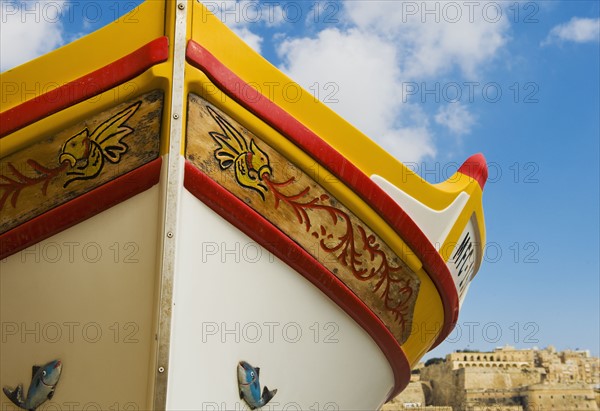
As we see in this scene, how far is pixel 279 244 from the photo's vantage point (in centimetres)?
397

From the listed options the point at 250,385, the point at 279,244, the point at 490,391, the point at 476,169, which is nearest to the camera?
→ the point at 250,385

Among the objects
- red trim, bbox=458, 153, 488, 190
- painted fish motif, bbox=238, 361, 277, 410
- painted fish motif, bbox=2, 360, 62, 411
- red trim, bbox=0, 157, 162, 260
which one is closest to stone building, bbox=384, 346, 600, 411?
red trim, bbox=458, 153, 488, 190

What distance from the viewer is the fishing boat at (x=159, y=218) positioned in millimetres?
3654

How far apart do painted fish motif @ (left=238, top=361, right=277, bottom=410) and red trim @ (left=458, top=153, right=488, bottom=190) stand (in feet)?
8.65

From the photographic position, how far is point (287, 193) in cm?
397

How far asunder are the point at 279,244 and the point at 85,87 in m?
1.37

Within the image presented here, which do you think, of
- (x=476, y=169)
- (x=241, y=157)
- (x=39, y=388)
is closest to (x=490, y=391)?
(x=476, y=169)

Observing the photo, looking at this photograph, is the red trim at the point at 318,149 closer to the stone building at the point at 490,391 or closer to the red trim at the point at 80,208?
the red trim at the point at 80,208

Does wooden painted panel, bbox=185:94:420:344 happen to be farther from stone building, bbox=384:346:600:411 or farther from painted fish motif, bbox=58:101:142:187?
stone building, bbox=384:346:600:411

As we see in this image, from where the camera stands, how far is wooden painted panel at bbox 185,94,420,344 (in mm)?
3766

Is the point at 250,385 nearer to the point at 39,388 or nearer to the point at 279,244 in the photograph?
the point at 279,244

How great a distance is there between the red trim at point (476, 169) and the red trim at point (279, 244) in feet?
5.49

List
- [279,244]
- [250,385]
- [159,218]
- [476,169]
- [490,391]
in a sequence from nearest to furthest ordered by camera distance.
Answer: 1. [159,218]
2. [250,385]
3. [279,244]
4. [476,169]
5. [490,391]

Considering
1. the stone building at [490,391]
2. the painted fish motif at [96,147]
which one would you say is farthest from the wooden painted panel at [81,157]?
the stone building at [490,391]
